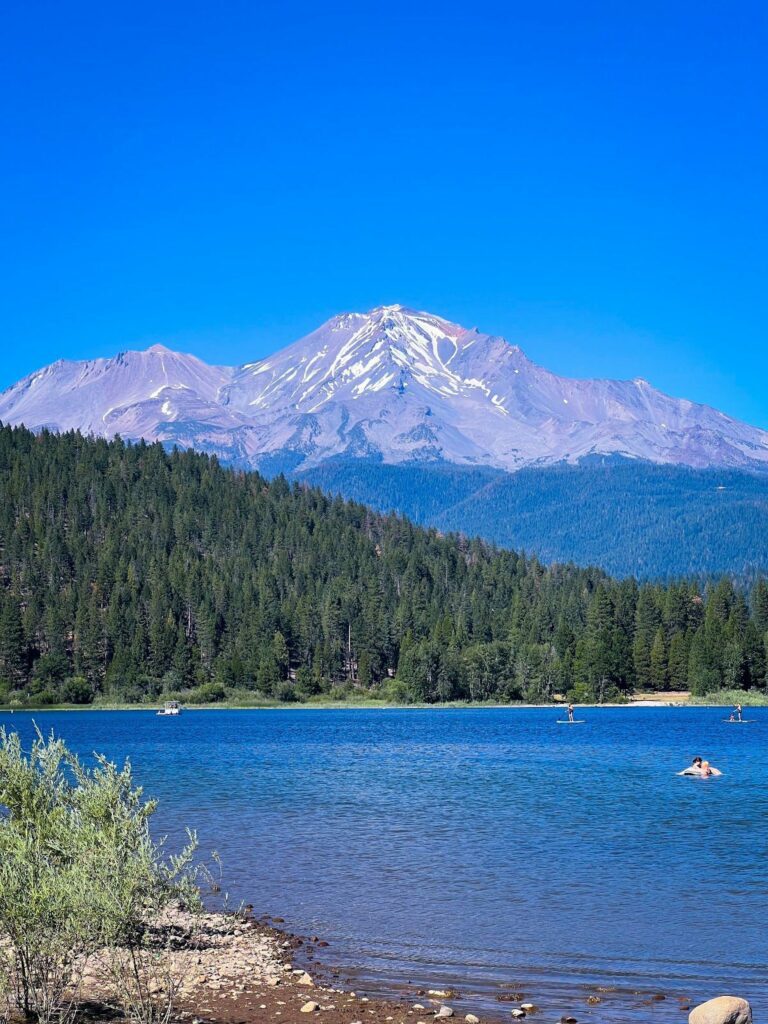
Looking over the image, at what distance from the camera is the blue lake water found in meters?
28.6

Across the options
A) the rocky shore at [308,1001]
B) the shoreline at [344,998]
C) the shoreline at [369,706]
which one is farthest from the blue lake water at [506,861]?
the shoreline at [369,706]

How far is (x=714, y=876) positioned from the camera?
39.8 metres

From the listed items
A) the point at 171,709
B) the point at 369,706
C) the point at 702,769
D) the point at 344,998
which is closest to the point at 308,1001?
the point at 344,998

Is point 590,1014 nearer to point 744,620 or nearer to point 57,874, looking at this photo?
point 57,874

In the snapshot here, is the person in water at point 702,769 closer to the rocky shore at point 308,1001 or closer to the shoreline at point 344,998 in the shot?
the rocky shore at point 308,1001

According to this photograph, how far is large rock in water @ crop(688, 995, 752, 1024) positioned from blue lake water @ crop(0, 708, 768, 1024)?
1890 millimetres

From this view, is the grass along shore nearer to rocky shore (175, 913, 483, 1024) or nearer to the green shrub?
the green shrub

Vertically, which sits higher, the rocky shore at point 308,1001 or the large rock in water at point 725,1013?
the large rock in water at point 725,1013

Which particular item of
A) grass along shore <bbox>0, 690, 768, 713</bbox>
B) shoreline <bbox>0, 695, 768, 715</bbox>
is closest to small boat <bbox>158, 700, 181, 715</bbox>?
shoreline <bbox>0, 695, 768, 715</bbox>

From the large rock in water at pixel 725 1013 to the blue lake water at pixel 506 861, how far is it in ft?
6.20

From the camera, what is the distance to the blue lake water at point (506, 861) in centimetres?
2859

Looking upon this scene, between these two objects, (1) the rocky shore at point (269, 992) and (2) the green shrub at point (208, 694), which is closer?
(1) the rocky shore at point (269, 992)

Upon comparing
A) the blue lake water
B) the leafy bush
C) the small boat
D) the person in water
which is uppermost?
the leafy bush

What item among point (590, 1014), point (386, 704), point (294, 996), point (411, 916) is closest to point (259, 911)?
point (411, 916)
